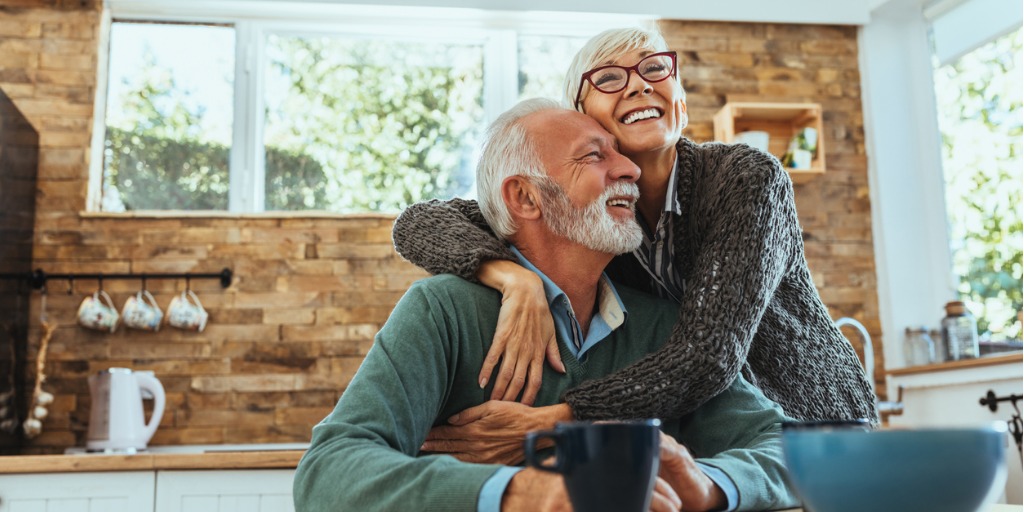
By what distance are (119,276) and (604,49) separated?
2513mm

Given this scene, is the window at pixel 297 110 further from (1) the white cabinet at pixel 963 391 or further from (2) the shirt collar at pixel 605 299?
(2) the shirt collar at pixel 605 299

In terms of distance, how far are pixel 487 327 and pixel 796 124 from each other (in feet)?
9.74

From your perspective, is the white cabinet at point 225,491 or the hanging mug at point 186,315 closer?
the white cabinet at point 225,491

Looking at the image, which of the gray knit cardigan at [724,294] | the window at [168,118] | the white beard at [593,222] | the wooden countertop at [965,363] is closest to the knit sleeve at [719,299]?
the gray knit cardigan at [724,294]

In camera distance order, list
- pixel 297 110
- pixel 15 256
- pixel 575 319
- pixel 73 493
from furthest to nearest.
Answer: pixel 297 110 < pixel 15 256 < pixel 73 493 < pixel 575 319

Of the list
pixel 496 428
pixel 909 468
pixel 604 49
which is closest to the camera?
pixel 909 468

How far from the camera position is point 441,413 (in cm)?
116

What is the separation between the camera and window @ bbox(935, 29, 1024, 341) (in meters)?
3.49

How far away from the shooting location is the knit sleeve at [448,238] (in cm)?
126

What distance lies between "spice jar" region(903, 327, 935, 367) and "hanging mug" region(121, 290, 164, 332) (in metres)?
2.93

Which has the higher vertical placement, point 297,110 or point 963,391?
point 297,110

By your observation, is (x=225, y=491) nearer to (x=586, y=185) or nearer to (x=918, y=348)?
(x=586, y=185)

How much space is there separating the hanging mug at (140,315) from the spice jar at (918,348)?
2.93m

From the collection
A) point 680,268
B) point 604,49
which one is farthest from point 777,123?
point 680,268
